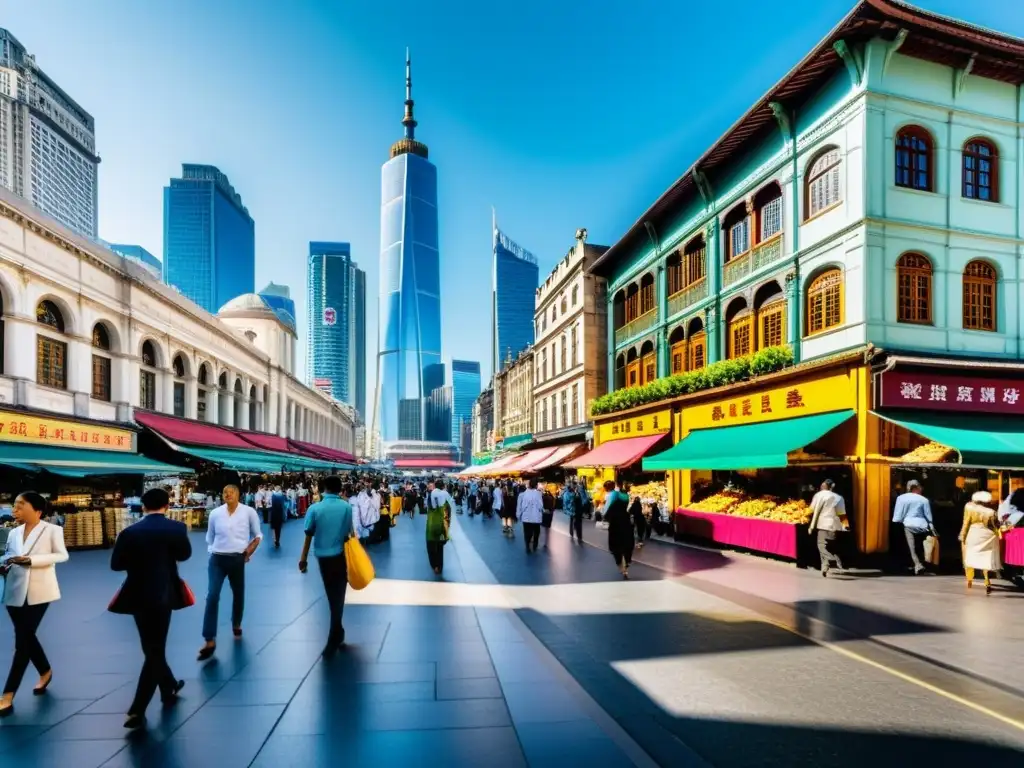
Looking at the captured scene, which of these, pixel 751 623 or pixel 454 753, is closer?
pixel 454 753

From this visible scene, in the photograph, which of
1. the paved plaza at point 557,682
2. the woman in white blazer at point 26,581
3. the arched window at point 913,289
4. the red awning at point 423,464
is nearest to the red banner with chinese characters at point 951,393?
the arched window at point 913,289

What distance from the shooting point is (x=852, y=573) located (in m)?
12.1

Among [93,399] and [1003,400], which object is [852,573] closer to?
[1003,400]

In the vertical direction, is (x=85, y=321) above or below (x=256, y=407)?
above

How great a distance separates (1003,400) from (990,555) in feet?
16.5

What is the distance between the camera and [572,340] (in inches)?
1448

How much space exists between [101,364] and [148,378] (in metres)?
3.78

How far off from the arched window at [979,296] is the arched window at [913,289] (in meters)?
1.12

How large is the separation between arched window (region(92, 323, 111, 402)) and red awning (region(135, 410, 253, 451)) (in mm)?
1593

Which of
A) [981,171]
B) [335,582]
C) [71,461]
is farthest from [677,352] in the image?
[71,461]

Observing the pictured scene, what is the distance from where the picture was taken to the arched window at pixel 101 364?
2408 cm

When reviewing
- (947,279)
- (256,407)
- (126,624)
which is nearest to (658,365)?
(947,279)

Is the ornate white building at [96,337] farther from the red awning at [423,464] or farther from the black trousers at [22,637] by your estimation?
the red awning at [423,464]

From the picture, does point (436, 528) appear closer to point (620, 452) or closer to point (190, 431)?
point (620, 452)
